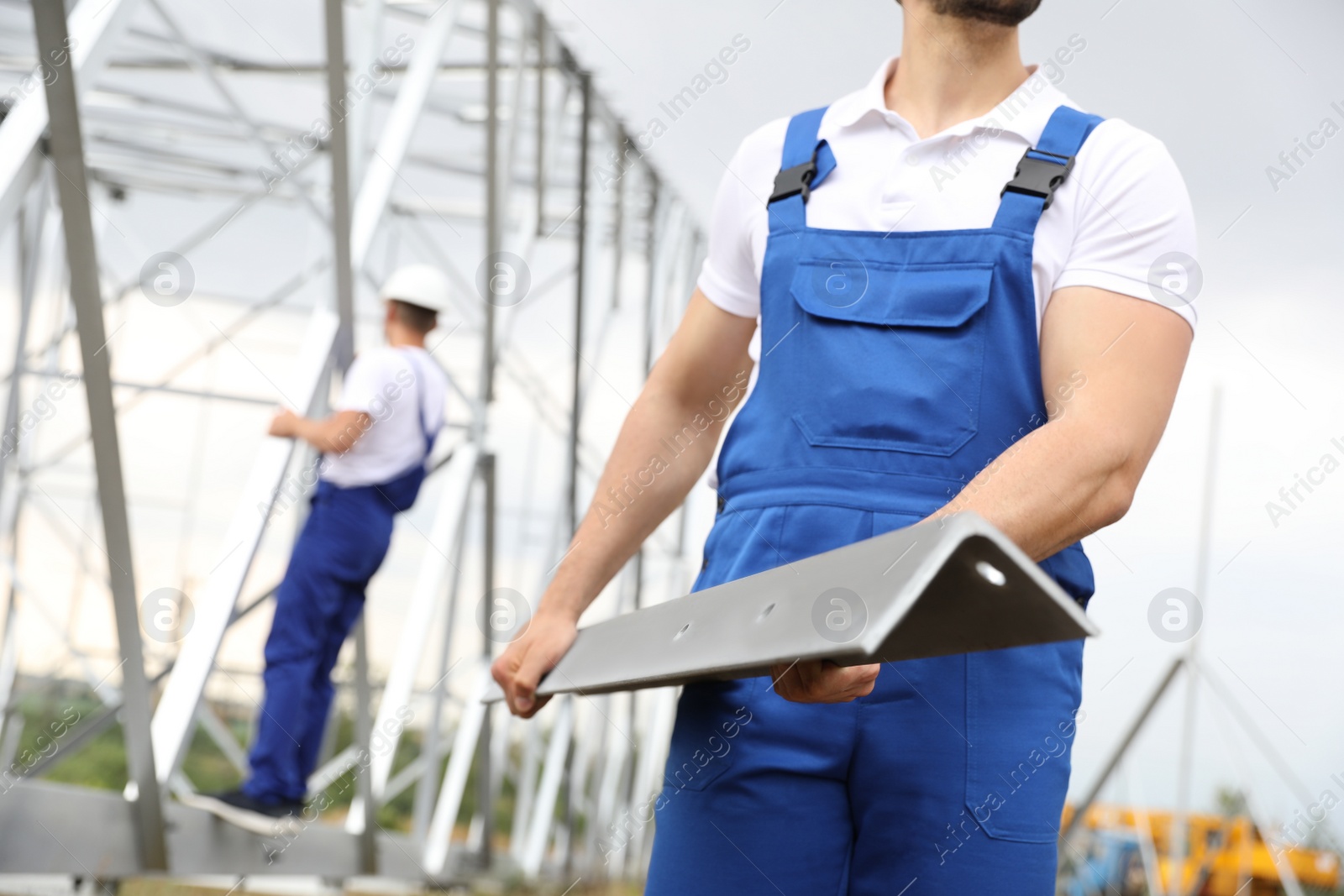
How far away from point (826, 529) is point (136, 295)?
9.75 meters

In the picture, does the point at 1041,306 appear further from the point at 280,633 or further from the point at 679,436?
the point at 280,633

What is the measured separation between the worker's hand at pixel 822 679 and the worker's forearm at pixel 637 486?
514 millimetres

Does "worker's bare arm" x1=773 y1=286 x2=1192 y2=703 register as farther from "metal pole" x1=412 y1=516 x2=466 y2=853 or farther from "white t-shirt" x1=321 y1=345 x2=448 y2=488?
"metal pole" x1=412 y1=516 x2=466 y2=853

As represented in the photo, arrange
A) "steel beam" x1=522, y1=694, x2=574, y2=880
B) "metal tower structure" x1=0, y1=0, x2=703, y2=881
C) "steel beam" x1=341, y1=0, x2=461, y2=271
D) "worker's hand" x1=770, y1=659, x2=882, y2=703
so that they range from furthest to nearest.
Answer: "steel beam" x1=522, y1=694, x2=574, y2=880, "steel beam" x1=341, y1=0, x2=461, y2=271, "metal tower structure" x1=0, y1=0, x2=703, y2=881, "worker's hand" x1=770, y1=659, x2=882, y2=703

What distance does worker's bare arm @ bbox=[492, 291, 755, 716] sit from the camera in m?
1.59

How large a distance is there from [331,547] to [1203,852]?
567cm

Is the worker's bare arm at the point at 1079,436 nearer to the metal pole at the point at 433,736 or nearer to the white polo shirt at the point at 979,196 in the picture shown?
the white polo shirt at the point at 979,196

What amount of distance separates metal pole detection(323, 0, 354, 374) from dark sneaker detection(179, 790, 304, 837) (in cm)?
152

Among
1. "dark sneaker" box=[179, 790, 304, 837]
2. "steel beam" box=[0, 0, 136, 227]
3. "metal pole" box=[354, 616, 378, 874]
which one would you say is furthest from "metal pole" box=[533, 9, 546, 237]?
"dark sneaker" box=[179, 790, 304, 837]

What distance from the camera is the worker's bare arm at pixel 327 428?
12.8ft

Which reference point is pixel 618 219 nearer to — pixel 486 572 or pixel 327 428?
pixel 486 572

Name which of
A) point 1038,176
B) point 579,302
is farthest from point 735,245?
point 579,302

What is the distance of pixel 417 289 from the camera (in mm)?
4777

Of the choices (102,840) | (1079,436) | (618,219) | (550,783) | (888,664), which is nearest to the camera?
(1079,436)
